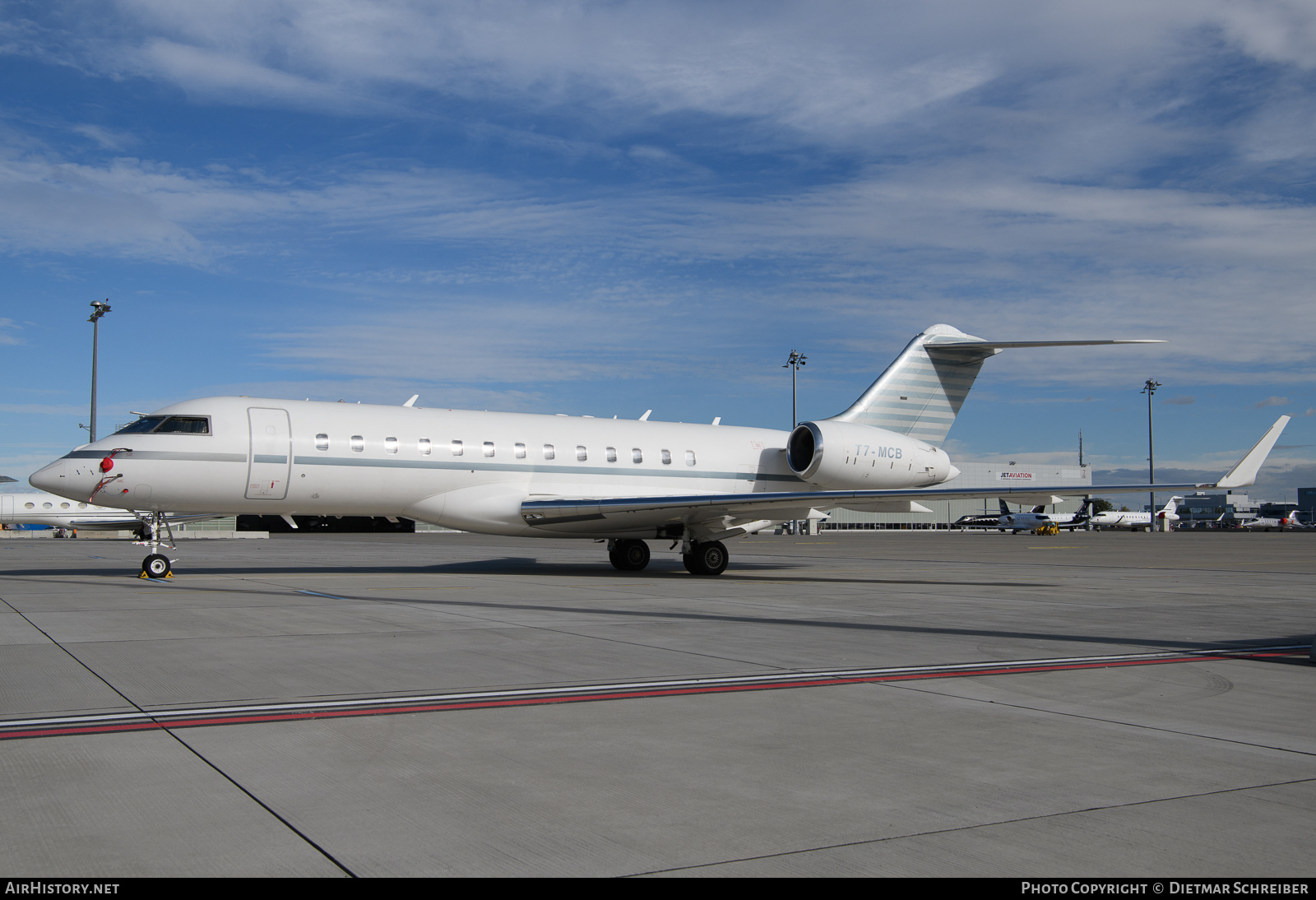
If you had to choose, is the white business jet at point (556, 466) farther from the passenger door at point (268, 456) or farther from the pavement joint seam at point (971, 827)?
the pavement joint seam at point (971, 827)

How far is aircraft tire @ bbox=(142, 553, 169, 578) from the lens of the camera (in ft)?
58.6

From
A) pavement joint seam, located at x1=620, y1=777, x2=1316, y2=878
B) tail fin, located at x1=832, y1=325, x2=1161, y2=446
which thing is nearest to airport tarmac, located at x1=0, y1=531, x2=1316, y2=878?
pavement joint seam, located at x1=620, y1=777, x2=1316, y2=878

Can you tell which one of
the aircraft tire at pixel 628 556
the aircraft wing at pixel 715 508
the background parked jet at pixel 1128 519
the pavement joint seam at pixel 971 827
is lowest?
the background parked jet at pixel 1128 519

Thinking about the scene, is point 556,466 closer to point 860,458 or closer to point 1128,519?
point 860,458

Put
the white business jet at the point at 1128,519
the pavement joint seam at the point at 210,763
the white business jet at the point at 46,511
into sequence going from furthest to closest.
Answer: the white business jet at the point at 1128,519 → the white business jet at the point at 46,511 → the pavement joint seam at the point at 210,763

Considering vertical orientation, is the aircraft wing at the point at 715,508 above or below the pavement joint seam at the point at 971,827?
above

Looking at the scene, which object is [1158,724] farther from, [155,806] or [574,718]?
[155,806]

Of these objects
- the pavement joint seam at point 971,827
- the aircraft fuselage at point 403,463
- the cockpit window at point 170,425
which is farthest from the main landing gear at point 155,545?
the pavement joint seam at point 971,827

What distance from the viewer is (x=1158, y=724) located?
5.99 meters

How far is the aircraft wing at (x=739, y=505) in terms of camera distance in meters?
18.0

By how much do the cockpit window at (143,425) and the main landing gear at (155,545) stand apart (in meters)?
1.61

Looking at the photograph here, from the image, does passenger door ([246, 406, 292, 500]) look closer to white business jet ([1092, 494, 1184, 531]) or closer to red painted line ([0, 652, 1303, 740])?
red painted line ([0, 652, 1303, 740])

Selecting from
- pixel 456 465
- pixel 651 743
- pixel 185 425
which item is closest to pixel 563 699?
pixel 651 743

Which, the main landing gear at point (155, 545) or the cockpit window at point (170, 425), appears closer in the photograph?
the main landing gear at point (155, 545)
